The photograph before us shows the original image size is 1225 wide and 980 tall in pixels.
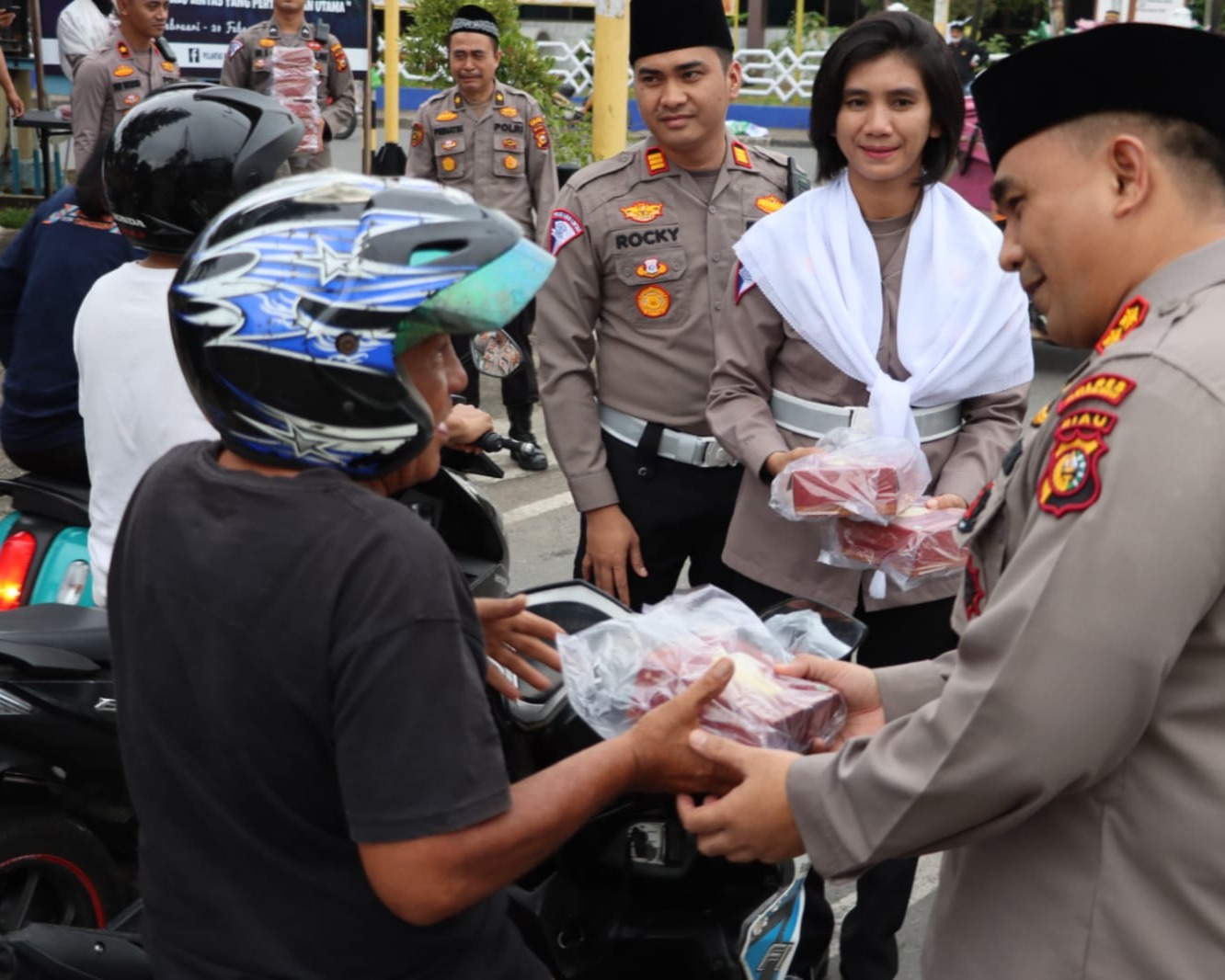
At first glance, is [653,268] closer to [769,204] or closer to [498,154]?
[769,204]

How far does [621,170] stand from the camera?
144 inches

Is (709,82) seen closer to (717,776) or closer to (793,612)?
(793,612)

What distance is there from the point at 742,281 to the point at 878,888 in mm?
1309

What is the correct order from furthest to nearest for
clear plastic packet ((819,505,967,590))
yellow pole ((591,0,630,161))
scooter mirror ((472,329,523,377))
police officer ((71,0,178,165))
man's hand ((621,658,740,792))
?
1. police officer ((71,0,178,165))
2. yellow pole ((591,0,630,161))
3. scooter mirror ((472,329,523,377))
4. clear plastic packet ((819,505,967,590))
5. man's hand ((621,658,740,792))

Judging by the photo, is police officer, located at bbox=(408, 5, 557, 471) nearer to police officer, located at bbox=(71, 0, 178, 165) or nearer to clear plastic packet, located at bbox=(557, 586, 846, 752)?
police officer, located at bbox=(71, 0, 178, 165)

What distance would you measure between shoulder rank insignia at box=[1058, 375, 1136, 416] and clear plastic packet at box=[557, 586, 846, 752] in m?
0.56

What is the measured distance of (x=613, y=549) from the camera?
3.57 meters

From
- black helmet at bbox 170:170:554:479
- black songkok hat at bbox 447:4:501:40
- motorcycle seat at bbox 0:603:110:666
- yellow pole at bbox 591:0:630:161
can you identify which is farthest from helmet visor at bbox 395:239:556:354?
black songkok hat at bbox 447:4:501:40

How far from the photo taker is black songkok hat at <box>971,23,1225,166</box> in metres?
1.59

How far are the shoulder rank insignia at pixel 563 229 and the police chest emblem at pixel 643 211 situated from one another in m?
0.11

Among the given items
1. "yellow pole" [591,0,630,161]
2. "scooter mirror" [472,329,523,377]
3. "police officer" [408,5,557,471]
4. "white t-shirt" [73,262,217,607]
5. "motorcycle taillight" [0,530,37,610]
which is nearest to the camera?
"white t-shirt" [73,262,217,607]

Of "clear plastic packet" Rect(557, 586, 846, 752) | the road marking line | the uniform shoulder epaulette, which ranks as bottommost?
the road marking line

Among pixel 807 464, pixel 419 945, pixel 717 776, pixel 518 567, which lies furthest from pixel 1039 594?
pixel 518 567

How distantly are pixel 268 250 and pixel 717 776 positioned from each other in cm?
83
